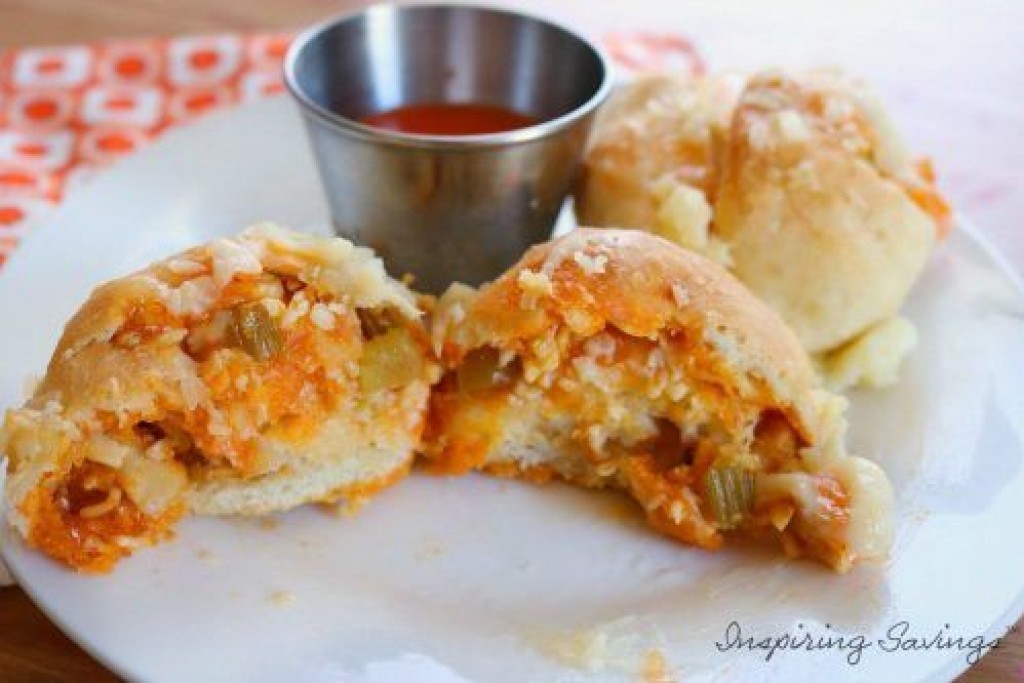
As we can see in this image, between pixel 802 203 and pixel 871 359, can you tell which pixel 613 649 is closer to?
pixel 871 359

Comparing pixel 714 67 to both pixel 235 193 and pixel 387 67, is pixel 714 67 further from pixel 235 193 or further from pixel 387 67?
pixel 235 193

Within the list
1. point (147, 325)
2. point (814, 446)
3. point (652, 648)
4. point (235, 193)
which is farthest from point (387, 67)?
point (652, 648)

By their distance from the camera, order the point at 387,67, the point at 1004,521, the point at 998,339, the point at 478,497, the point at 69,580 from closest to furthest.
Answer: the point at 69,580 < the point at 1004,521 < the point at 478,497 < the point at 998,339 < the point at 387,67

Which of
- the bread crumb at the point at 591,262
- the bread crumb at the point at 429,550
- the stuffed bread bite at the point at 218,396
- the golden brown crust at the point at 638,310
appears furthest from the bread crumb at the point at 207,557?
the bread crumb at the point at 591,262

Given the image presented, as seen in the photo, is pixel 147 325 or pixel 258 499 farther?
pixel 258 499

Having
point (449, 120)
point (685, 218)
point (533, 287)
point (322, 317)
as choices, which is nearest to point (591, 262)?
point (533, 287)

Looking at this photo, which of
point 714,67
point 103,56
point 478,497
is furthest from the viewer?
point 714,67
